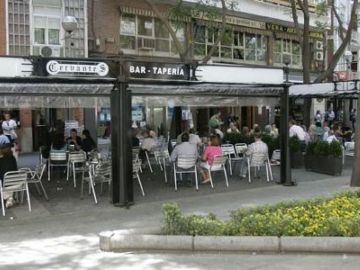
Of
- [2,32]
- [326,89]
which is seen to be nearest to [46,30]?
[2,32]

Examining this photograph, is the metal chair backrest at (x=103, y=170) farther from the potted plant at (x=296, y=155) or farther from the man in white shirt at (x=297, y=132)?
the man in white shirt at (x=297, y=132)

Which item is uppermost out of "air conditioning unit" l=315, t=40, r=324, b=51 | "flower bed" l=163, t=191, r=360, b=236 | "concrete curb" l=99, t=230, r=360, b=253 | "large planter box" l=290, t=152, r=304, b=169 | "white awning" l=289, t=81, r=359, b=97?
"air conditioning unit" l=315, t=40, r=324, b=51

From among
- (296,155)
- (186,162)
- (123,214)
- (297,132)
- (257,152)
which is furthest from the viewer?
(297,132)

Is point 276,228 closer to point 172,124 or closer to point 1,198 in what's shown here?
point 1,198

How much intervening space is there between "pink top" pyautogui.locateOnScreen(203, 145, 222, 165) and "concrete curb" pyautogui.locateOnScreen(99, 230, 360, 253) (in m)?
5.70

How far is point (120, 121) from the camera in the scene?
10.8 m

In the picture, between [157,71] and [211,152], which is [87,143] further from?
[157,71]

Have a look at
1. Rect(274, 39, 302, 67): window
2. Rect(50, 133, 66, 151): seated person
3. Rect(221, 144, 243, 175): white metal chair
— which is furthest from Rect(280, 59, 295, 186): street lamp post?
Rect(274, 39, 302, 67): window

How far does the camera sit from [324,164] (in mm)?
15359

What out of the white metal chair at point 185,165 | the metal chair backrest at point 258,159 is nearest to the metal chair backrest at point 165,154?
the white metal chair at point 185,165

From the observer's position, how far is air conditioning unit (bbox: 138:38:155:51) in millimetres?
23250

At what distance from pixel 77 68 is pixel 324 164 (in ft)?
26.2

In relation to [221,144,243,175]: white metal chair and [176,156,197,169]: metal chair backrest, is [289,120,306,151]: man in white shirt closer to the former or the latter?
[221,144,243,175]: white metal chair

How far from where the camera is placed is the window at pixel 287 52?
30578 millimetres
